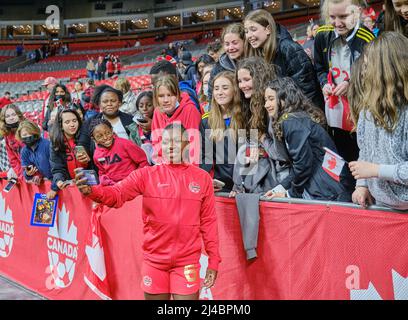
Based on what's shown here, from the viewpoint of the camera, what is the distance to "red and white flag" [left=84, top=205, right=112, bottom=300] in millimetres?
3430

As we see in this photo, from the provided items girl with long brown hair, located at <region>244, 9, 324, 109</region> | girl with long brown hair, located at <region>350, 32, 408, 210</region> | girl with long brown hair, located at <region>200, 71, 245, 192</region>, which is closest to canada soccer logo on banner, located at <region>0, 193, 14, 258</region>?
girl with long brown hair, located at <region>200, 71, 245, 192</region>

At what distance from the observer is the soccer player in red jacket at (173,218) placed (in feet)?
8.05

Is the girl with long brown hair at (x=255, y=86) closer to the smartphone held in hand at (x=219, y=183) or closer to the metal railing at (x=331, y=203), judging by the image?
the smartphone held in hand at (x=219, y=183)

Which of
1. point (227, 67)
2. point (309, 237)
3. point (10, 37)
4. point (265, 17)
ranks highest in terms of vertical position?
point (10, 37)

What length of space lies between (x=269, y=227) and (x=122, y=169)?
1.32 metres

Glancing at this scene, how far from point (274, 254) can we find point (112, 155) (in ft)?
4.81

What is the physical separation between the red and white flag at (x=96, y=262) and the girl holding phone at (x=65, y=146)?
1.75 feet

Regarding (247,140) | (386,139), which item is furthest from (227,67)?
→ (386,139)

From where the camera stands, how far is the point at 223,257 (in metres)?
2.77

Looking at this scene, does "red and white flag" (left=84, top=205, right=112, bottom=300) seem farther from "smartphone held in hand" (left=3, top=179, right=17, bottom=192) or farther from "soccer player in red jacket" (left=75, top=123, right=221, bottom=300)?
"smartphone held in hand" (left=3, top=179, right=17, bottom=192)

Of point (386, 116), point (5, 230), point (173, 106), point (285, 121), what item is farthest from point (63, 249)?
point (386, 116)

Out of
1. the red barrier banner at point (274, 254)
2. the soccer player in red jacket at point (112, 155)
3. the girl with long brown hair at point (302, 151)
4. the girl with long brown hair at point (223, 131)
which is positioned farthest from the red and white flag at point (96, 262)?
the girl with long brown hair at point (302, 151)

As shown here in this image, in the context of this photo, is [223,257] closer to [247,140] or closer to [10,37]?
[247,140]

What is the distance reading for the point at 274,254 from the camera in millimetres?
2477
